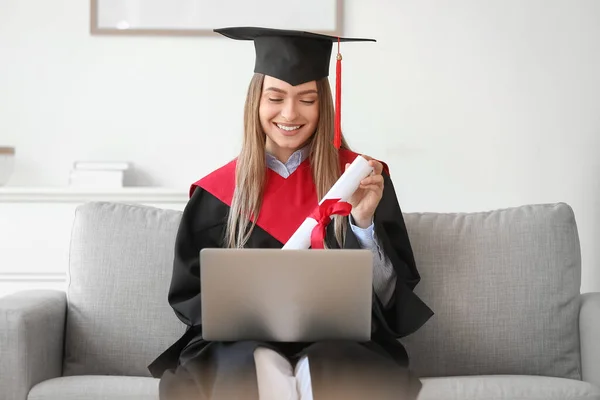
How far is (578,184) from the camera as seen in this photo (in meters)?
3.90

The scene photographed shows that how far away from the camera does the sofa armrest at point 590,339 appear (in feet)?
8.15

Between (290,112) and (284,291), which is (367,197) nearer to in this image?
(290,112)

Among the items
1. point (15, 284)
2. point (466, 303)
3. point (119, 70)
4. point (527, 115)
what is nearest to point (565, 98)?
point (527, 115)

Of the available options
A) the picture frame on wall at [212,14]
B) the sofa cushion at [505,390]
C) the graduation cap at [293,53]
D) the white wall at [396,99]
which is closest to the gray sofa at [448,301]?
the sofa cushion at [505,390]

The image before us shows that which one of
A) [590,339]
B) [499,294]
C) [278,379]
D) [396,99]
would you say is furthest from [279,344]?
[396,99]

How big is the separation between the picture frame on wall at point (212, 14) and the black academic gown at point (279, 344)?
1338 mm

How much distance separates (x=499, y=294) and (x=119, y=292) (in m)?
1.11

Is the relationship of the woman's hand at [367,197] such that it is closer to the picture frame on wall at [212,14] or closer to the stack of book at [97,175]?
the stack of book at [97,175]

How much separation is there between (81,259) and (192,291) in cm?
45

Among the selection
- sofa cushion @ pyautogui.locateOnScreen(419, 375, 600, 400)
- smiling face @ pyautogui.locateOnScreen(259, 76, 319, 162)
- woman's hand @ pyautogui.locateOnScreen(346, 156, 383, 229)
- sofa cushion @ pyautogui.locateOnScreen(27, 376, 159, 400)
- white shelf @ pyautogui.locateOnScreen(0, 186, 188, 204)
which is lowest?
sofa cushion @ pyautogui.locateOnScreen(27, 376, 159, 400)

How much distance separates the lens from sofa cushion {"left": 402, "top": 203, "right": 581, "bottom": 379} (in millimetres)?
2580

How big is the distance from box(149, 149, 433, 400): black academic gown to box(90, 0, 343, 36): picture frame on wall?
1338mm

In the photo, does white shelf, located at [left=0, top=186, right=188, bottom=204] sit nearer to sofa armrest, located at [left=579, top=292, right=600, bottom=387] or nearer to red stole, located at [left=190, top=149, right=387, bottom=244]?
red stole, located at [left=190, top=149, right=387, bottom=244]

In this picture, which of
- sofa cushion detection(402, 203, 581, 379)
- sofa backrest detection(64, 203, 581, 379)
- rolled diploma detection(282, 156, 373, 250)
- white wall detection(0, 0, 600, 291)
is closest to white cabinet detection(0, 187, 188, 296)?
white wall detection(0, 0, 600, 291)
